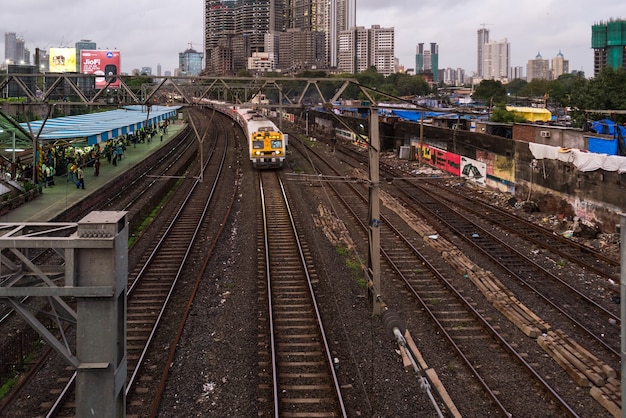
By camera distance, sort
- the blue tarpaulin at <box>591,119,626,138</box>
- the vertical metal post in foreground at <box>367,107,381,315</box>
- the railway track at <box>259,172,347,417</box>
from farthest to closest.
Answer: the blue tarpaulin at <box>591,119,626,138</box>, the vertical metal post in foreground at <box>367,107,381,315</box>, the railway track at <box>259,172,347,417</box>

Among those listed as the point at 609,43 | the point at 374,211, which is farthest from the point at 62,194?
the point at 609,43

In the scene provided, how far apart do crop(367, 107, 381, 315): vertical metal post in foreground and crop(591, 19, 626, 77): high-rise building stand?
537 feet

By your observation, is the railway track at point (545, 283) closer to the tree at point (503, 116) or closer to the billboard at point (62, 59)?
the tree at point (503, 116)

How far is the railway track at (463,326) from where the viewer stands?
880cm

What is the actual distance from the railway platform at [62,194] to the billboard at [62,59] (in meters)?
36.3

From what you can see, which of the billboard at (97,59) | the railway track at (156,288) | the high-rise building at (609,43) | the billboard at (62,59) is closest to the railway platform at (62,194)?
the railway track at (156,288)

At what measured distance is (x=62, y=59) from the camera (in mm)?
69500

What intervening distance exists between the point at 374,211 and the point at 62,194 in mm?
17781

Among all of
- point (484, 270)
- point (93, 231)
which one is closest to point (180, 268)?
point (484, 270)

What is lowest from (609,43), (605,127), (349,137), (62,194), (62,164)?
(62,194)

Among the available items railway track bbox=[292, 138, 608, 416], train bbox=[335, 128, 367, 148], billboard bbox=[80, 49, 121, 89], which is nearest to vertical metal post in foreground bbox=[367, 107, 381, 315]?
railway track bbox=[292, 138, 608, 416]

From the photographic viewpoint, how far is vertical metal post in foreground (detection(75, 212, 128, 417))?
532cm

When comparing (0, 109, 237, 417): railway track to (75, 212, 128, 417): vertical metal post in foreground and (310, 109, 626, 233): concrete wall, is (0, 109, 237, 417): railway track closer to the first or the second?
(75, 212, 128, 417): vertical metal post in foreground

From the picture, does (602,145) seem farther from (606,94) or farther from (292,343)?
(292,343)
